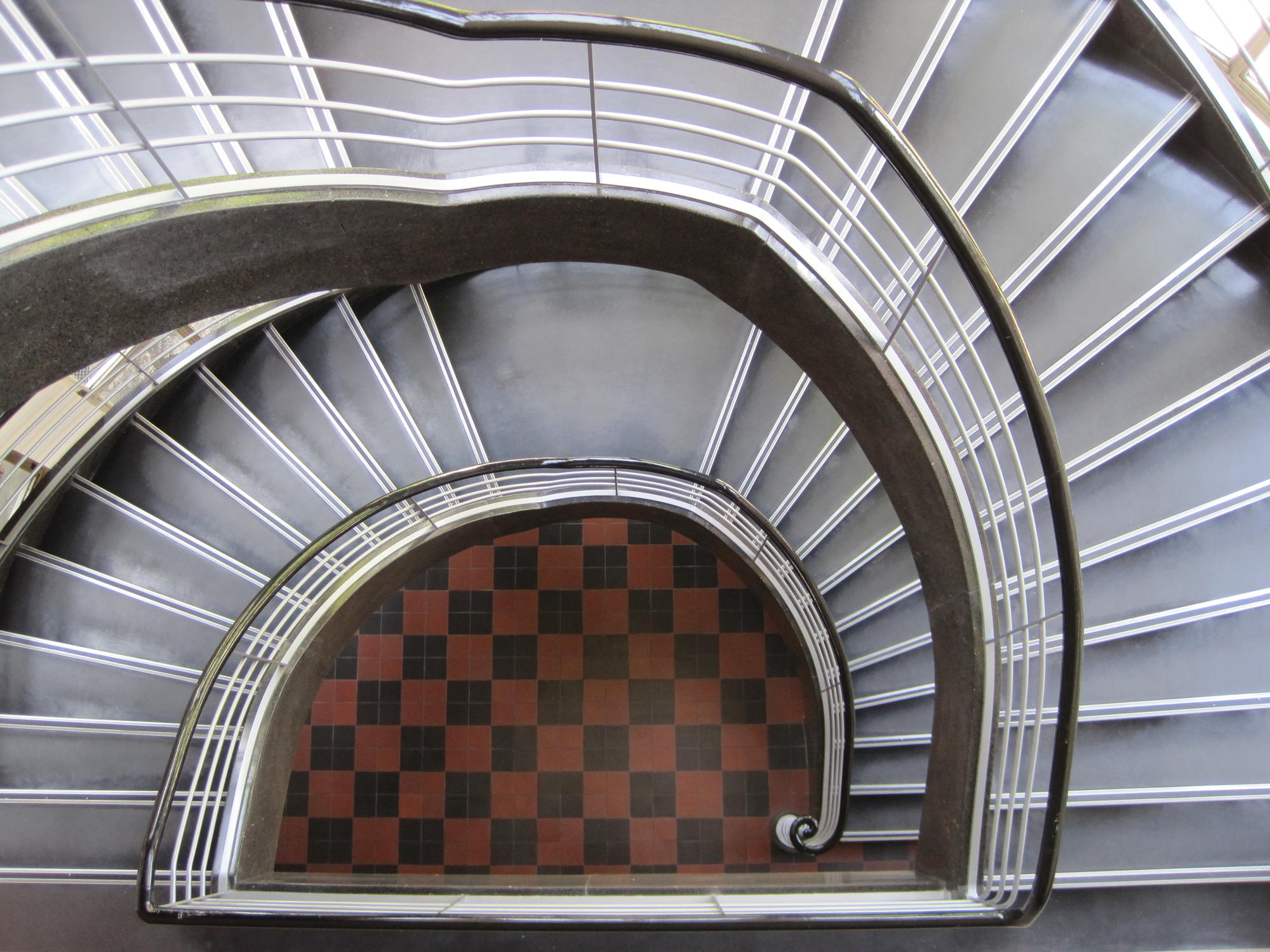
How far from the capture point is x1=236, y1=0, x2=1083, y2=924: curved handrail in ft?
5.93

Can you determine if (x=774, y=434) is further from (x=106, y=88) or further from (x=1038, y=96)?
(x=106, y=88)

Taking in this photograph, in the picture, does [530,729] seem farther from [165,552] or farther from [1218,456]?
[1218,456]

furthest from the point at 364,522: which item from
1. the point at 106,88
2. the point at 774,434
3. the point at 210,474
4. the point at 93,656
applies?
the point at 106,88

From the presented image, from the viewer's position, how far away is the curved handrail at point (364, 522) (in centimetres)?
→ 299

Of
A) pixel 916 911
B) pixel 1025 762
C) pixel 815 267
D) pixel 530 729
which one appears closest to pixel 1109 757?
pixel 1025 762

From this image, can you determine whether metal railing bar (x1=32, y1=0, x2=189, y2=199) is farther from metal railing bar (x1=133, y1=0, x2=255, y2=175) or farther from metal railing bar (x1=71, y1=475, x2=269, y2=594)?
metal railing bar (x1=71, y1=475, x2=269, y2=594)

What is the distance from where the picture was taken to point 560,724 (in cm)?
548

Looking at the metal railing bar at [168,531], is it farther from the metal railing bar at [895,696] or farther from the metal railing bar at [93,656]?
the metal railing bar at [895,696]

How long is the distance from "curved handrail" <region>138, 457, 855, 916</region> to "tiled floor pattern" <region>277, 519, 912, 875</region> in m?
0.78

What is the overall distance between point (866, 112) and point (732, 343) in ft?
6.22

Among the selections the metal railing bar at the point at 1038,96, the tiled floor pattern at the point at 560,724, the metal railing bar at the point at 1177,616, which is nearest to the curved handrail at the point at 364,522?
the tiled floor pattern at the point at 560,724

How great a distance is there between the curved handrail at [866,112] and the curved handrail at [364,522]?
5.61 feet

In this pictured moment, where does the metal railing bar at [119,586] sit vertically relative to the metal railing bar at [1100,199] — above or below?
below

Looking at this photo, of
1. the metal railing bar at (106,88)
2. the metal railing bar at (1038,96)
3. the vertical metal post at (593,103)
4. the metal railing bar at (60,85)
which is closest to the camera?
the metal railing bar at (106,88)
